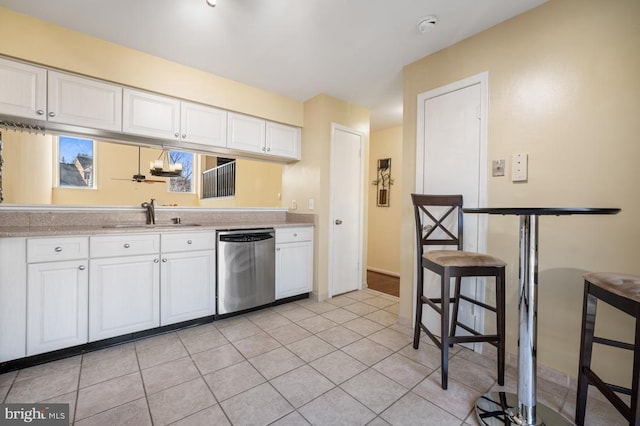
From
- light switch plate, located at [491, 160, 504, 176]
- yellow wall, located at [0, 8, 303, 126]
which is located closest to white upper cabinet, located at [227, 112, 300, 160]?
yellow wall, located at [0, 8, 303, 126]

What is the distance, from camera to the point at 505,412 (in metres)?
1.40

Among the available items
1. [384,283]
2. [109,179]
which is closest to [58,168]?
[109,179]

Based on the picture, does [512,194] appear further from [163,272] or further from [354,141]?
[163,272]

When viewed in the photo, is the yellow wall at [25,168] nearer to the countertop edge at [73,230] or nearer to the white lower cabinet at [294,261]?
the countertop edge at [73,230]

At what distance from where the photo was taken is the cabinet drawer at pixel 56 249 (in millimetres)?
1785

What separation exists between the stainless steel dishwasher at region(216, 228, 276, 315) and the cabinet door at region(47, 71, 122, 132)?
1345mm

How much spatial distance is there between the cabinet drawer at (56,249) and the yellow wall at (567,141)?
300 cm

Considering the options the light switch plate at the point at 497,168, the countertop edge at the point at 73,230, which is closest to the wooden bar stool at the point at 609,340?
the light switch plate at the point at 497,168

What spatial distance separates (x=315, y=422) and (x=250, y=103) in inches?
116

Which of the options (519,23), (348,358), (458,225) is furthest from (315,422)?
(519,23)

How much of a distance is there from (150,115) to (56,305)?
167cm

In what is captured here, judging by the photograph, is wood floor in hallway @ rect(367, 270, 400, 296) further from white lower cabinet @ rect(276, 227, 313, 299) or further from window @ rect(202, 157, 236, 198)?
window @ rect(202, 157, 236, 198)

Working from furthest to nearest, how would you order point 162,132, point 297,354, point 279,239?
point 279,239, point 162,132, point 297,354

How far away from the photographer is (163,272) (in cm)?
227
